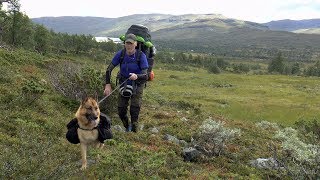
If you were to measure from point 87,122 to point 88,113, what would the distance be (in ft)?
0.67

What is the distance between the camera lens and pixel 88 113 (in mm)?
7848

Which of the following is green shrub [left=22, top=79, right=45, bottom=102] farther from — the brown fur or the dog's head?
the dog's head

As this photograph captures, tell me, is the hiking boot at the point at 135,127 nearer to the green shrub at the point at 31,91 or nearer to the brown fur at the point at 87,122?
the green shrub at the point at 31,91

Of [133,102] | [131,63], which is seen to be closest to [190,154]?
[133,102]

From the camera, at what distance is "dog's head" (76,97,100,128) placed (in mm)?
7789

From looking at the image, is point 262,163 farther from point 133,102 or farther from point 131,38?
point 131,38

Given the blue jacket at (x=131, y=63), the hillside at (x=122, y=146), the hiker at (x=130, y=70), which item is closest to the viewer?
the hillside at (x=122, y=146)

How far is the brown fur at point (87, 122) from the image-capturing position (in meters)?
7.81

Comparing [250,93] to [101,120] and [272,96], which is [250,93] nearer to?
[272,96]

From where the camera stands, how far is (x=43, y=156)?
22.6ft

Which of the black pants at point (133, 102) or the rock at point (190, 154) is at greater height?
the black pants at point (133, 102)

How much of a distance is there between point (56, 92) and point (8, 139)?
714cm

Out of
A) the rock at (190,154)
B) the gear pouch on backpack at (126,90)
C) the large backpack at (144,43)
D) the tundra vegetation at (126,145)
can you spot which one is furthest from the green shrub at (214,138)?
the gear pouch on backpack at (126,90)

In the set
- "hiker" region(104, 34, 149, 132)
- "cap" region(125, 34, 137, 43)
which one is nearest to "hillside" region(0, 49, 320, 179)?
"hiker" region(104, 34, 149, 132)
